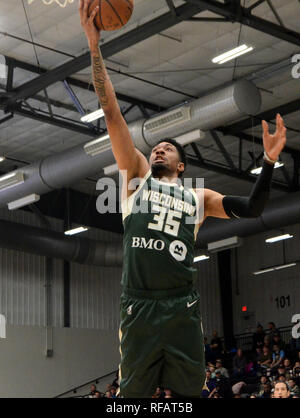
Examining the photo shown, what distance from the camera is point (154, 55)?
16844mm

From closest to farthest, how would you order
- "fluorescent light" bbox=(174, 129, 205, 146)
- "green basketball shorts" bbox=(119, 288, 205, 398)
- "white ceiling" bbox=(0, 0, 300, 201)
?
"green basketball shorts" bbox=(119, 288, 205, 398), "white ceiling" bbox=(0, 0, 300, 201), "fluorescent light" bbox=(174, 129, 205, 146)

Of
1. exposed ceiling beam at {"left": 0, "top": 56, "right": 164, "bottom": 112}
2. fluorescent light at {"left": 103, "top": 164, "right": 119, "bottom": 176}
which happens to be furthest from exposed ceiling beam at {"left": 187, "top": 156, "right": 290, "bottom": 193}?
fluorescent light at {"left": 103, "top": 164, "right": 119, "bottom": 176}

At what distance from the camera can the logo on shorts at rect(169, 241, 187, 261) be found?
160 inches

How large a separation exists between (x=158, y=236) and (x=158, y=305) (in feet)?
1.17

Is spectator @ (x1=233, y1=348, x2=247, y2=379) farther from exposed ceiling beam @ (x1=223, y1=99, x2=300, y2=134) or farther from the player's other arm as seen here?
the player's other arm

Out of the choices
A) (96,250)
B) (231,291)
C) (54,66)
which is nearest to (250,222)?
(96,250)

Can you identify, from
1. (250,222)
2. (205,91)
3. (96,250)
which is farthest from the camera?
(96,250)

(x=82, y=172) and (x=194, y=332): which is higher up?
(x=82, y=172)

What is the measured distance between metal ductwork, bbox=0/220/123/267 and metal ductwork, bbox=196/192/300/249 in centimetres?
318

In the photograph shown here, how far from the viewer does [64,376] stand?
25719 mm

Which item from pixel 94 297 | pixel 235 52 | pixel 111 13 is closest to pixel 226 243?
pixel 94 297

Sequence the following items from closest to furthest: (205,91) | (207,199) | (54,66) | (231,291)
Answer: (207,199) < (54,66) < (205,91) < (231,291)
